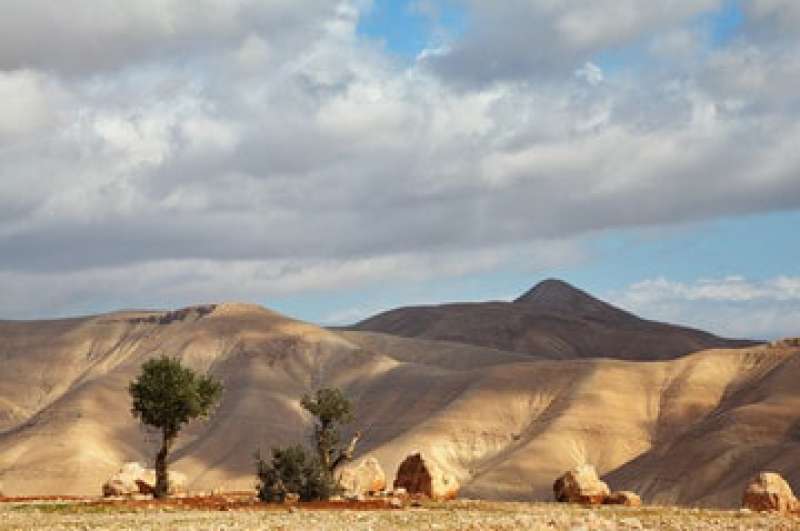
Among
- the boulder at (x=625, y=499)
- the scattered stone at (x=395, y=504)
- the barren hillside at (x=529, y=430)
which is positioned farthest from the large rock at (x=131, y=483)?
the barren hillside at (x=529, y=430)

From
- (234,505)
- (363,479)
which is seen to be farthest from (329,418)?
(234,505)

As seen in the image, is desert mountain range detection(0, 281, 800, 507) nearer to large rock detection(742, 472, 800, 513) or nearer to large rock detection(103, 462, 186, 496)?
large rock detection(742, 472, 800, 513)

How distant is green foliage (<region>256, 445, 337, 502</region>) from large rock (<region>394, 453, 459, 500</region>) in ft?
33.4

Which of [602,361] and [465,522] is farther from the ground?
[602,361]

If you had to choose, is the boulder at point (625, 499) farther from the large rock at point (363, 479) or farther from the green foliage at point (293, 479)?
the green foliage at point (293, 479)

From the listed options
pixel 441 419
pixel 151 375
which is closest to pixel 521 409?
pixel 441 419

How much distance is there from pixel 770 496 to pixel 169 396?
1228 inches

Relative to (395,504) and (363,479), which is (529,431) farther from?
(395,504)

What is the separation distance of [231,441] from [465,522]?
468 ft

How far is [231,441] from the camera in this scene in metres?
179

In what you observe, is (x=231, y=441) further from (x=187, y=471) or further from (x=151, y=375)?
(x=151, y=375)

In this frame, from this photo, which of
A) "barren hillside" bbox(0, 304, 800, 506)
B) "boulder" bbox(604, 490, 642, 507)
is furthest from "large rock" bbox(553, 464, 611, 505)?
"barren hillside" bbox(0, 304, 800, 506)

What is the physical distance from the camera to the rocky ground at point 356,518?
36906 millimetres

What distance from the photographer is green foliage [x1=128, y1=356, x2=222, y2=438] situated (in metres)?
67.1
